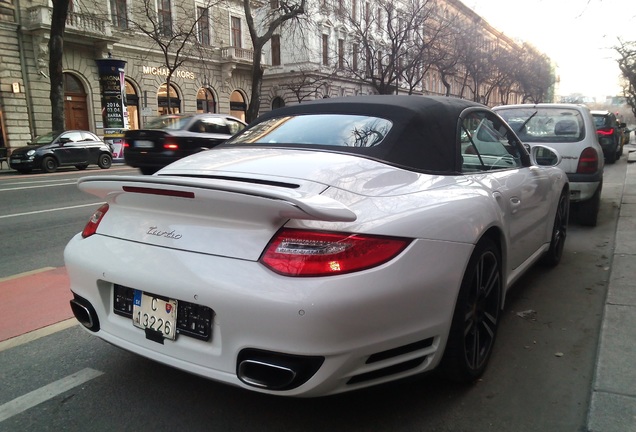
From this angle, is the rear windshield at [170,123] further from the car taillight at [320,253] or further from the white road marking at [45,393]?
the car taillight at [320,253]

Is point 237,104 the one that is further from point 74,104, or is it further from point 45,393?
point 45,393

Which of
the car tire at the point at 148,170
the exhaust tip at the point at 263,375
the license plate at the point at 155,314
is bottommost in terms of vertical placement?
the car tire at the point at 148,170

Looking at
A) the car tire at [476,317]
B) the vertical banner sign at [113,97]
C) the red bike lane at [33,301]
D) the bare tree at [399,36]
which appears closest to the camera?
the car tire at [476,317]

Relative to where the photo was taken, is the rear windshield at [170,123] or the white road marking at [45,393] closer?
the white road marking at [45,393]

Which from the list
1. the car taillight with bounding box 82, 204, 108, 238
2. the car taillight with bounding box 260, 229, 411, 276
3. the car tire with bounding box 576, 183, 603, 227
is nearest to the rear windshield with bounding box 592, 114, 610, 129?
the car tire with bounding box 576, 183, 603, 227

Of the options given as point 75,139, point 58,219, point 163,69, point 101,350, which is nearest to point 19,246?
point 58,219

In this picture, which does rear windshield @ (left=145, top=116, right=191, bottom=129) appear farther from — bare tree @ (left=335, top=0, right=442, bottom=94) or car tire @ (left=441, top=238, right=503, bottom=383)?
bare tree @ (left=335, top=0, right=442, bottom=94)

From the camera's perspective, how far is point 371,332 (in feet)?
6.45

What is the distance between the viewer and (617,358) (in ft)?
9.32

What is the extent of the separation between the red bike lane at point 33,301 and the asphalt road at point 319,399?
32 cm

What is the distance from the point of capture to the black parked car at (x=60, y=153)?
53.8 feet

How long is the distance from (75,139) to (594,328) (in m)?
18.3

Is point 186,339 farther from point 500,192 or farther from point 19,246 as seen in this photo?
point 19,246

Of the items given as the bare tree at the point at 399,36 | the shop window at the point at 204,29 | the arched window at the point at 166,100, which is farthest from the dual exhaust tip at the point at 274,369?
the shop window at the point at 204,29
